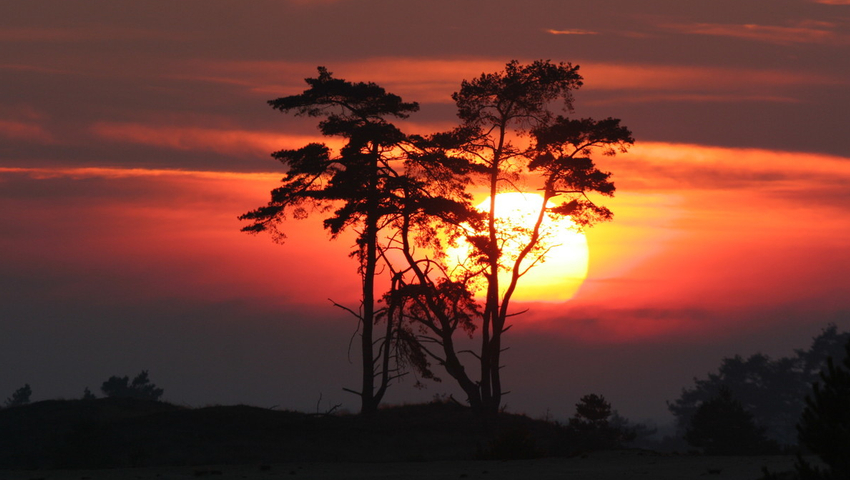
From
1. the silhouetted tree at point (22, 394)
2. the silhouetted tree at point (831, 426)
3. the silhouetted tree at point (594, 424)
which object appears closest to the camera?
the silhouetted tree at point (831, 426)

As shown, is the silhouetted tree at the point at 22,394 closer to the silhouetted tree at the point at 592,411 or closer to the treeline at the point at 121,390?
the treeline at the point at 121,390

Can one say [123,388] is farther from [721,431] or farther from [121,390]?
[721,431]

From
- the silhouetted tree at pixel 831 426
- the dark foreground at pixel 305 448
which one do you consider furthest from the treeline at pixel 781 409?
the dark foreground at pixel 305 448

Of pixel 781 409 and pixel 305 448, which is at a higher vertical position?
pixel 781 409

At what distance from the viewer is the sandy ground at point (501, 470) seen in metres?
19.4

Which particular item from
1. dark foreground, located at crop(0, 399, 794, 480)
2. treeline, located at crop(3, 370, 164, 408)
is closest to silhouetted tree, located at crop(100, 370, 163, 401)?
treeline, located at crop(3, 370, 164, 408)

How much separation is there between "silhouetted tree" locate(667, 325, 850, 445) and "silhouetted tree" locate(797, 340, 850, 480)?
291ft

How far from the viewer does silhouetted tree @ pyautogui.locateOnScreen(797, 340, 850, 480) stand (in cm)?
1341

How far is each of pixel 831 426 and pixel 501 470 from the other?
9434mm

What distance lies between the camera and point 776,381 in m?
99.6

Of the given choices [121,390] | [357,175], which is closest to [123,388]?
[121,390]

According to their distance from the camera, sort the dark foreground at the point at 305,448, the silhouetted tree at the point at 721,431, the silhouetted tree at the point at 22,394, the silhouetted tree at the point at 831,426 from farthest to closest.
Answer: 1. the silhouetted tree at the point at 22,394
2. the silhouetted tree at the point at 721,431
3. the dark foreground at the point at 305,448
4. the silhouetted tree at the point at 831,426

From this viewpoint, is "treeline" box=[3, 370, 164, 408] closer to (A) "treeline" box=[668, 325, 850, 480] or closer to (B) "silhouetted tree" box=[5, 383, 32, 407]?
(B) "silhouetted tree" box=[5, 383, 32, 407]

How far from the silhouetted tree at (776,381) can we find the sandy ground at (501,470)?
3164 inches
